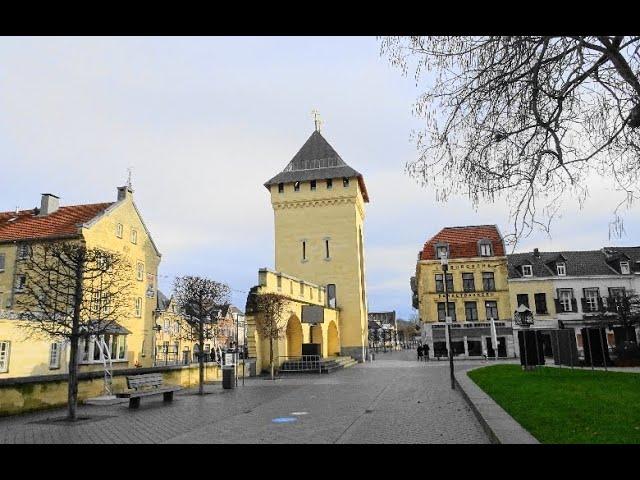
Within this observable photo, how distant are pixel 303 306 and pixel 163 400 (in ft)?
66.1

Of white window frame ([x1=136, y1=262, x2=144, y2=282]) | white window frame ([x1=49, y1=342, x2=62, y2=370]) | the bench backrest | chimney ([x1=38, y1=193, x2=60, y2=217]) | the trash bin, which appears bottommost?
the trash bin

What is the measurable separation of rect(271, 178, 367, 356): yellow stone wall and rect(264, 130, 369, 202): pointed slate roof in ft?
2.46

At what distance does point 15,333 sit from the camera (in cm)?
2530

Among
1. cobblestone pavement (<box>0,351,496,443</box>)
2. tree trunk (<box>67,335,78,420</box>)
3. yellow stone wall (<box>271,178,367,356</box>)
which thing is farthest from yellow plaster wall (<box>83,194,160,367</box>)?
tree trunk (<box>67,335,78,420</box>)

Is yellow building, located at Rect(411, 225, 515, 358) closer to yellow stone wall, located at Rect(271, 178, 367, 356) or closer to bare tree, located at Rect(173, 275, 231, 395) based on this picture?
yellow stone wall, located at Rect(271, 178, 367, 356)

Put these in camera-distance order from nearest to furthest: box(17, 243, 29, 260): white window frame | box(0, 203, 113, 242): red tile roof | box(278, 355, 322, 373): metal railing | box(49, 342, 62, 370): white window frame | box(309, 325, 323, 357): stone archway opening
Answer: box(49, 342, 62, 370): white window frame, box(278, 355, 322, 373): metal railing, box(17, 243, 29, 260): white window frame, box(0, 203, 113, 242): red tile roof, box(309, 325, 323, 357): stone archway opening

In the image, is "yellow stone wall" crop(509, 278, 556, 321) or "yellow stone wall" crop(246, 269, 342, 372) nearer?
"yellow stone wall" crop(246, 269, 342, 372)

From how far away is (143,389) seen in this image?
16484mm

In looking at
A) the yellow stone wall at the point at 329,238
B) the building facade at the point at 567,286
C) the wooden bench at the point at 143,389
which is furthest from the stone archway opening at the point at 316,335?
the wooden bench at the point at 143,389

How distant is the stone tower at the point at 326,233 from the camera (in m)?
49.4

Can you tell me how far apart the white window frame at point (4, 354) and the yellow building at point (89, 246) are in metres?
0.37

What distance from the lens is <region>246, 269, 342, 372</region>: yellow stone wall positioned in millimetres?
30500

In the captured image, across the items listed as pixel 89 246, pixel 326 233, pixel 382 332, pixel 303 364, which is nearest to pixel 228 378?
pixel 303 364

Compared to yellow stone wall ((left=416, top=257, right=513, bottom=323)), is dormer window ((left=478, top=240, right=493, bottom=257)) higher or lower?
higher
